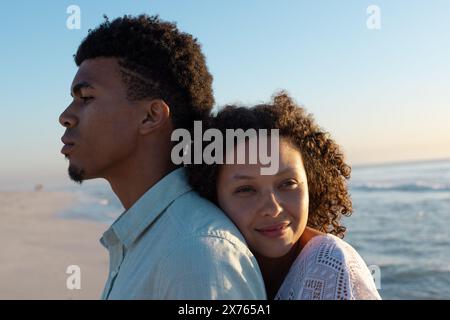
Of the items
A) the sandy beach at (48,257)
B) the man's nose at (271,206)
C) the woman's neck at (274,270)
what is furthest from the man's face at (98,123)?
the sandy beach at (48,257)

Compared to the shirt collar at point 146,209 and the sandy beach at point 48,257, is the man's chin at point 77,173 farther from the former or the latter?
the sandy beach at point 48,257

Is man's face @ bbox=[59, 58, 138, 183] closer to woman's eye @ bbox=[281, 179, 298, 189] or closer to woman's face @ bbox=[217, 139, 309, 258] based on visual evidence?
woman's face @ bbox=[217, 139, 309, 258]

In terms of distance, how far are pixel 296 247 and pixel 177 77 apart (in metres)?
1.01

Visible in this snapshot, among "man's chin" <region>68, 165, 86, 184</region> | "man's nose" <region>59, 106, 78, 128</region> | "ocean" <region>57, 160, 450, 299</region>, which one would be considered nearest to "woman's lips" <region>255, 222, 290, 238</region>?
"man's chin" <region>68, 165, 86, 184</region>

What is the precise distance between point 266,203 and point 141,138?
0.67 meters

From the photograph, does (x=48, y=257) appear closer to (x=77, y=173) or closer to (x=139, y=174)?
(x=77, y=173)

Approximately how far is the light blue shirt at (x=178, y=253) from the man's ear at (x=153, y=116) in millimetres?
320

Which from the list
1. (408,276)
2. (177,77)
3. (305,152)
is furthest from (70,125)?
(408,276)

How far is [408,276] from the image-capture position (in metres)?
9.82

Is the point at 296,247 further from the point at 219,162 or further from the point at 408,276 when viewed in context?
the point at 408,276

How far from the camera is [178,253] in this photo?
1.89m

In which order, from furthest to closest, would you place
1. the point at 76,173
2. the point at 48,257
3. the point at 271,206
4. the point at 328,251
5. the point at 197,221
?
the point at 48,257 → the point at 76,173 → the point at 271,206 → the point at 328,251 → the point at 197,221

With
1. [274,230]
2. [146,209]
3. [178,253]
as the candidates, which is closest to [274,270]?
[274,230]

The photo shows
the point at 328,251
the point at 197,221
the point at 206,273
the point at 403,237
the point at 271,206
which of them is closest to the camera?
the point at 206,273
